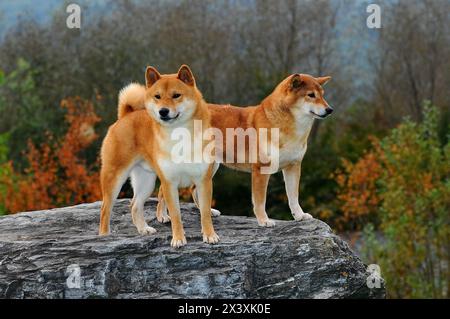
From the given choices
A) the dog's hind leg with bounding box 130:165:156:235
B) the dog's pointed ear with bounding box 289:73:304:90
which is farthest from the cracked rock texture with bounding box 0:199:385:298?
the dog's pointed ear with bounding box 289:73:304:90

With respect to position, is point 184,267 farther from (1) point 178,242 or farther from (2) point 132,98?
(2) point 132,98

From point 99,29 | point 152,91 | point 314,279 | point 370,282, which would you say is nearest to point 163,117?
point 152,91

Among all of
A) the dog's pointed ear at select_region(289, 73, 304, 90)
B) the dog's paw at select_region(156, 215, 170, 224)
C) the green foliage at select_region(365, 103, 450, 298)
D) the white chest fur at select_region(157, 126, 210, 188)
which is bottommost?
the green foliage at select_region(365, 103, 450, 298)

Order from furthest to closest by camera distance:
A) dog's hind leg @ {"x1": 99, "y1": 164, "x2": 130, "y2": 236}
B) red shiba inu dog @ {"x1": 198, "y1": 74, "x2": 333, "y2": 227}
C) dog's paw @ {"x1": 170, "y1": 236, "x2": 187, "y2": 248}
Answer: red shiba inu dog @ {"x1": 198, "y1": 74, "x2": 333, "y2": 227} → dog's hind leg @ {"x1": 99, "y1": 164, "x2": 130, "y2": 236} → dog's paw @ {"x1": 170, "y1": 236, "x2": 187, "y2": 248}

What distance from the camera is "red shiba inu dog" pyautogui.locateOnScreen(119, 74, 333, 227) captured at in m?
9.36

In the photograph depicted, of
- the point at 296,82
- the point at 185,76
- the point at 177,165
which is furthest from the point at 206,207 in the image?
the point at 296,82

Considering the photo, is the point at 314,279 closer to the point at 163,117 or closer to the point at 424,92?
the point at 163,117

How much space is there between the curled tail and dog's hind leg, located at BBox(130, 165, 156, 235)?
0.77 meters

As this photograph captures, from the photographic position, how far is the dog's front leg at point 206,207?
8.84 meters

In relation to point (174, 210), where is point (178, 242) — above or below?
below

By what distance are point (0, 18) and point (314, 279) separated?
92.9ft

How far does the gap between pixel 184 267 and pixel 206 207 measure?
2.47 ft

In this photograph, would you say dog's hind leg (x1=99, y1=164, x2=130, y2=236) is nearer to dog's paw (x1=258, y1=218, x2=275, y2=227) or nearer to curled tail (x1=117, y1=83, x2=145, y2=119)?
curled tail (x1=117, y1=83, x2=145, y2=119)

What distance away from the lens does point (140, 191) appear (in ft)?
32.3
